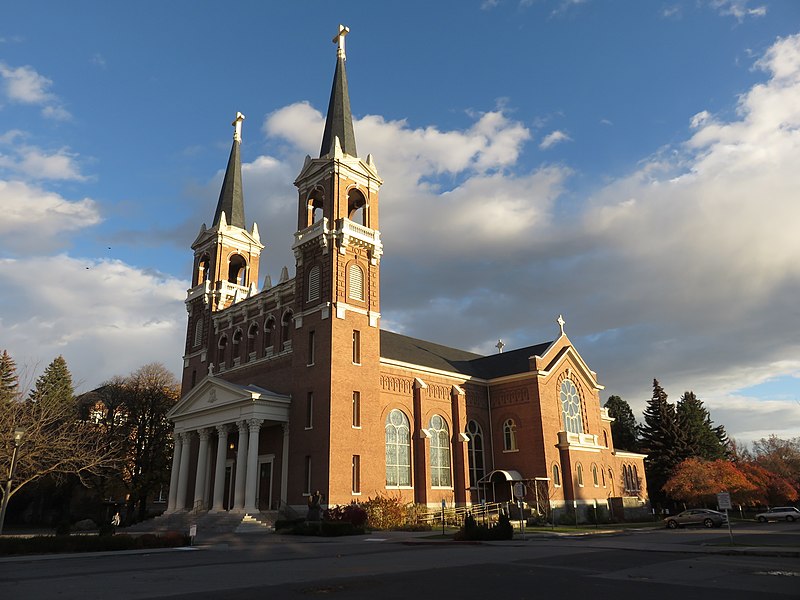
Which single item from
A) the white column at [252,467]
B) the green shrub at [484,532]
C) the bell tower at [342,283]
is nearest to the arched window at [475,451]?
the bell tower at [342,283]

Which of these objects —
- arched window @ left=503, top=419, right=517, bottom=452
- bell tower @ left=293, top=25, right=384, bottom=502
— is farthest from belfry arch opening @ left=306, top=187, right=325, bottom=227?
arched window @ left=503, top=419, right=517, bottom=452

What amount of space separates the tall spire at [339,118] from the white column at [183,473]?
920 inches

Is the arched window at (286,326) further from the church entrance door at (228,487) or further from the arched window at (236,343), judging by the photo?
the church entrance door at (228,487)

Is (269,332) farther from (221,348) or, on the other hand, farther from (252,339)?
(221,348)

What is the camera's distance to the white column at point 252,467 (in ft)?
114

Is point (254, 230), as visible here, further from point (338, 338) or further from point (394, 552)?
point (394, 552)

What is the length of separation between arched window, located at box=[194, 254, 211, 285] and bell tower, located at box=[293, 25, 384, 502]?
522 inches

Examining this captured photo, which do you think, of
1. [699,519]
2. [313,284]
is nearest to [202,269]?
[313,284]

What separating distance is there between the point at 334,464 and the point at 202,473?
12615 mm

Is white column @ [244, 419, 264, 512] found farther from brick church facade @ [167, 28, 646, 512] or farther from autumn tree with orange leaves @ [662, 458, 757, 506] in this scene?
autumn tree with orange leaves @ [662, 458, 757, 506]

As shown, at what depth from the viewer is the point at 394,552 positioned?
19.5m

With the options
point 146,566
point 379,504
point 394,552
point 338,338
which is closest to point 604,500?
point 379,504

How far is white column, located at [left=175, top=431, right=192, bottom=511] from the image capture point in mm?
42188

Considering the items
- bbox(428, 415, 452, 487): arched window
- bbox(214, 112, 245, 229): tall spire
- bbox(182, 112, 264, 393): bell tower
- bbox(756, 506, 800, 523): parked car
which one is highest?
bbox(214, 112, 245, 229): tall spire
